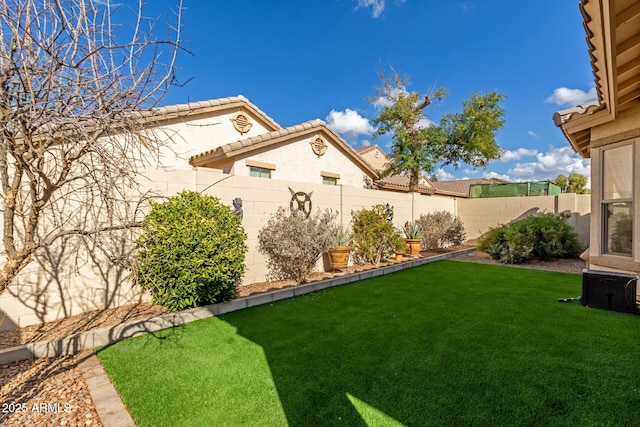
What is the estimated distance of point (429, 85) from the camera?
15641mm

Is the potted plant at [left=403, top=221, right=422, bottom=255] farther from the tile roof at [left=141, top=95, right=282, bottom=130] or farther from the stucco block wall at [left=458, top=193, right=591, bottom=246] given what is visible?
the tile roof at [left=141, top=95, right=282, bottom=130]

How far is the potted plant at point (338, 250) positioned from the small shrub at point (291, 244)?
2.41 ft

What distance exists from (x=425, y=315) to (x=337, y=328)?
161 cm

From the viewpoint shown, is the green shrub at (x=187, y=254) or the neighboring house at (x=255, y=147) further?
the neighboring house at (x=255, y=147)

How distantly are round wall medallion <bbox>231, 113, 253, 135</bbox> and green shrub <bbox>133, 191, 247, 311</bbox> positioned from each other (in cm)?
850

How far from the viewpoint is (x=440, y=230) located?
13.5 meters

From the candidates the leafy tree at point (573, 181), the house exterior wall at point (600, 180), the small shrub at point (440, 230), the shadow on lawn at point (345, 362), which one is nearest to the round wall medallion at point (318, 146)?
the small shrub at point (440, 230)

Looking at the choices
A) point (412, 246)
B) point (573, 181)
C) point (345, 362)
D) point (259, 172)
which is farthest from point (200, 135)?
point (573, 181)

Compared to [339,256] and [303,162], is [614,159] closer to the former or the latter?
[339,256]

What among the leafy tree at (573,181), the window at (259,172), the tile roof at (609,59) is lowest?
the window at (259,172)

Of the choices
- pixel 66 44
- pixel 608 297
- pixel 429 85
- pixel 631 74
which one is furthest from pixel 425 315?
pixel 429 85

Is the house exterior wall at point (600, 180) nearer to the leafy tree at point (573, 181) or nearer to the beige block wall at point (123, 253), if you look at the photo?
the beige block wall at point (123, 253)

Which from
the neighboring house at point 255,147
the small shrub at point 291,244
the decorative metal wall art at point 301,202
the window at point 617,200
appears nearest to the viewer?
the window at point 617,200

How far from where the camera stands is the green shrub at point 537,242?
1039cm
